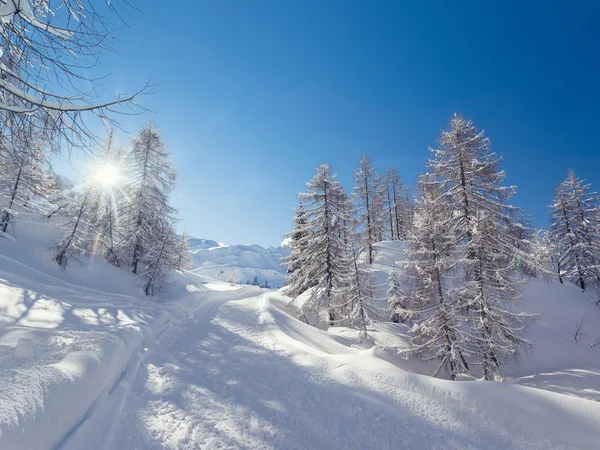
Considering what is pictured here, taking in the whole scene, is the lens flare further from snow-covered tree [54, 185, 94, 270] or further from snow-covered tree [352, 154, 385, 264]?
snow-covered tree [352, 154, 385, 264]

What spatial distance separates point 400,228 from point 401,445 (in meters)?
41.1

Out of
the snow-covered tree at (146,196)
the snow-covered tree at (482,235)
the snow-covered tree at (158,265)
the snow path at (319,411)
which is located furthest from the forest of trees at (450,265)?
the snow-covered tree at (146,196)

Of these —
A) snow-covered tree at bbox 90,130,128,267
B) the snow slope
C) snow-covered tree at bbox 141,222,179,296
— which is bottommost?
the snow slope

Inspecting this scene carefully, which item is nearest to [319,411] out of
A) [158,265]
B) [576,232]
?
[158,265]

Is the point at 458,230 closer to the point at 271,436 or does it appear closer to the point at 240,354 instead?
the point at 240,354

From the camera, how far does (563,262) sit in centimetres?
2578

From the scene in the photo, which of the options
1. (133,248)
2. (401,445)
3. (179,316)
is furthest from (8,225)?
(401,445)

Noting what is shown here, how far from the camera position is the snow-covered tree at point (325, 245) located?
58.7 feet

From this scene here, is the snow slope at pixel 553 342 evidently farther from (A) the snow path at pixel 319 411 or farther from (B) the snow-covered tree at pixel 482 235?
(A) the snow path at pixel 319 411

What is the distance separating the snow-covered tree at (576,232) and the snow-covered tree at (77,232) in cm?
3919

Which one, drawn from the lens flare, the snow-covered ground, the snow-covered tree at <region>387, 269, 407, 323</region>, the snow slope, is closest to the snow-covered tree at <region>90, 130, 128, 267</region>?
the lens flare

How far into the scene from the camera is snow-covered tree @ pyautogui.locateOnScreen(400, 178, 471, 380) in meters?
11.5

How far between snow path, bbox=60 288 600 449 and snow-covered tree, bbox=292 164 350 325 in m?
11.1

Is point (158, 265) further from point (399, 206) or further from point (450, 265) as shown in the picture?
point (399, 206)
